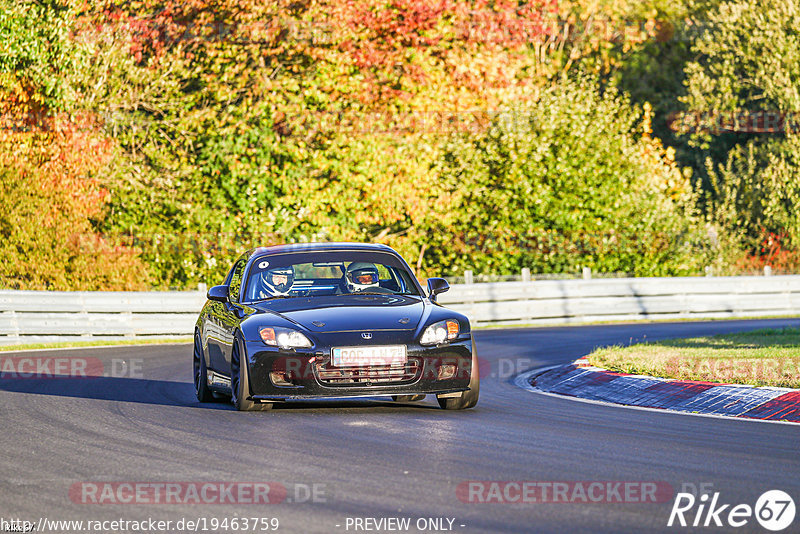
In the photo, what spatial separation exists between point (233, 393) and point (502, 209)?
2390cm

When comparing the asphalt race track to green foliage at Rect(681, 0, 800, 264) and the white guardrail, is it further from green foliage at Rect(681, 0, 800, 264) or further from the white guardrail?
green foliage at Rect(681, 0, 800, 264)

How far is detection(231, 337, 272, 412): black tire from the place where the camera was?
11.4 metres

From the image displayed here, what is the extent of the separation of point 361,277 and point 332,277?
328 millimetres

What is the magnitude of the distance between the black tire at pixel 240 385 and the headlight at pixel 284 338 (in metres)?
0.28

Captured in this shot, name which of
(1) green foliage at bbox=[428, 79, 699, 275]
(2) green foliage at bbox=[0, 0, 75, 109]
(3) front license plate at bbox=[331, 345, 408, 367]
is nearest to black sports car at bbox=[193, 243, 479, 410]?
Result: (3) front license plate at bbox=[331, 345, 408, 367]

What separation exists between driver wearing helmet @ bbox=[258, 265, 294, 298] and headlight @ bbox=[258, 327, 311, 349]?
1.26 m

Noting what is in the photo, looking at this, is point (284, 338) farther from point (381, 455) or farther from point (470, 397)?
point (381, 455)

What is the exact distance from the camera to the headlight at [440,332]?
11.2 meters

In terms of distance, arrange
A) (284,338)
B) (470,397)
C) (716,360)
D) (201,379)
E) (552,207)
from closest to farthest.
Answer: (284,338), (470,397), (201,379), (716,360), (552,207)

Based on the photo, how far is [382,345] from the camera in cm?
1099

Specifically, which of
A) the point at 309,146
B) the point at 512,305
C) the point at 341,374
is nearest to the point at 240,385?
the point at 341,374

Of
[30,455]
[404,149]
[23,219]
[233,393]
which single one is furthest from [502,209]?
[30,455]

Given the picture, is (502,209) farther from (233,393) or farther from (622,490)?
(622,490)

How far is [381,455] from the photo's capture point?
28.8 feet
